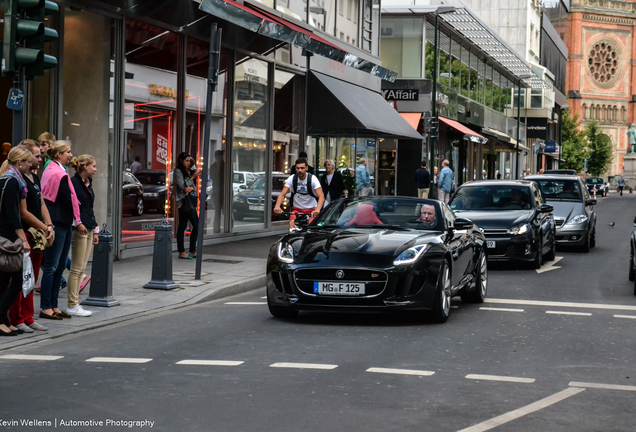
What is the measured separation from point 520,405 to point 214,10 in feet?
34.8

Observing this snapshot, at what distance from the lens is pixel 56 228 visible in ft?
31.8

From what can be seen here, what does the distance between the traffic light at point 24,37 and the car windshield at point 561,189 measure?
1439 cm

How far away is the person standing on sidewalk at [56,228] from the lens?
9.66m

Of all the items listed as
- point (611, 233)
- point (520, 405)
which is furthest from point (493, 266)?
point (611, 233)

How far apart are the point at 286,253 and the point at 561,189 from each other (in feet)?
42.8

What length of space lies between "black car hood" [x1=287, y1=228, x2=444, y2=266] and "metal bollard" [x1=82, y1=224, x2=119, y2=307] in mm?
2109

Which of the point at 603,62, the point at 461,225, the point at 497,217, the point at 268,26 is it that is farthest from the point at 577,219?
the point at 603,62

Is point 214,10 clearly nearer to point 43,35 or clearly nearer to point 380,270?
point 43,35

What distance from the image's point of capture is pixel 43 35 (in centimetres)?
920

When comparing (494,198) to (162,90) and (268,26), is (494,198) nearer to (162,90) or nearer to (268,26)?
(268,26)

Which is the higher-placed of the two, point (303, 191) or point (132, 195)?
point (303, 191)

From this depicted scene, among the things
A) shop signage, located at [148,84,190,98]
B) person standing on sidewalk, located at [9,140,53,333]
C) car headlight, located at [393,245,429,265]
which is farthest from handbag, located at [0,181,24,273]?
shop signage, located at [148,84,190,98]

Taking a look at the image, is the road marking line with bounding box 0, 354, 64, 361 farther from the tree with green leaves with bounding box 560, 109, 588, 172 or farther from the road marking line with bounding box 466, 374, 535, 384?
the tree with green leaves with bounding box 560, 109, 588, 172

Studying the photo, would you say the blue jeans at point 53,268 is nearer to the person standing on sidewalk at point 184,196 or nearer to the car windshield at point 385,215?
the car windshield at point 385,215
